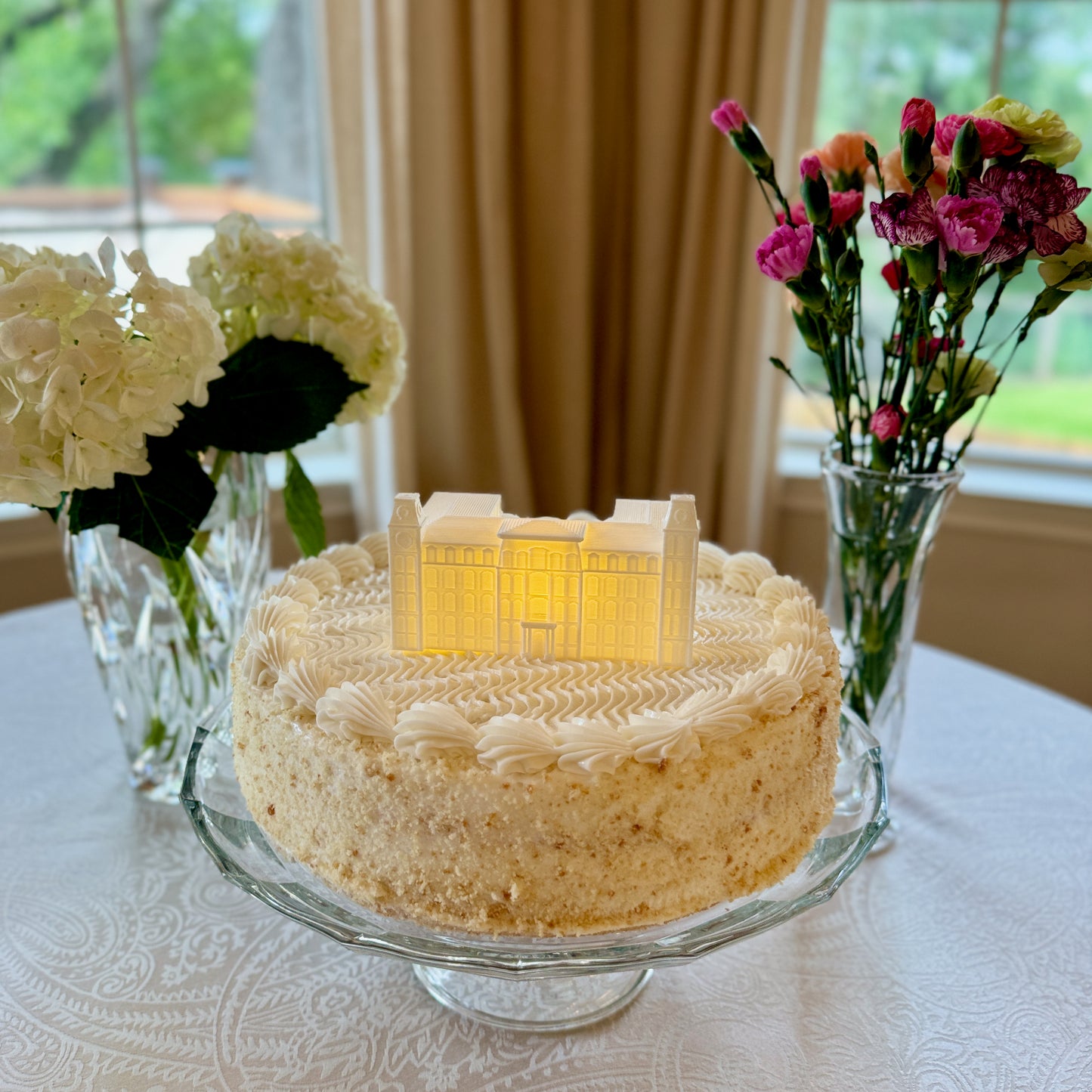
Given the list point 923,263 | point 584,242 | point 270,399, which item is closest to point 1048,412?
point 584,242

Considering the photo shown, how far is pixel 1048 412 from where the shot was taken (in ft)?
10.2

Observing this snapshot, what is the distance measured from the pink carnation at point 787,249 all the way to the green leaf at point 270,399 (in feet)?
1.77

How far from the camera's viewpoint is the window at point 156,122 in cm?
264

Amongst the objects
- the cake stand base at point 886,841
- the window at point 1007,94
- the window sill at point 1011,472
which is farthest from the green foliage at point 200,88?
the cake stand base at point 886,841

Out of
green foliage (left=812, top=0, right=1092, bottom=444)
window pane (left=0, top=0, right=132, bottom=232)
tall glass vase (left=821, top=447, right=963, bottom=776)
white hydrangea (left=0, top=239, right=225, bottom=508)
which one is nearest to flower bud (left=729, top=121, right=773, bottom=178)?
tall glass vase (left=821, top=447, right=963, bottom=776)

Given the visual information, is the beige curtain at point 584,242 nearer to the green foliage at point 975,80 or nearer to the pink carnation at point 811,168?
the green foliage at point 975,80

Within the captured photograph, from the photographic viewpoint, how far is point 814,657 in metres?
1.12

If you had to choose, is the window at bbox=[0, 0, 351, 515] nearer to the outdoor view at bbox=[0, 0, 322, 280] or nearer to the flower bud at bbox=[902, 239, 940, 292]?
the outdoor view at bbox=[0, 0, 322, 280]

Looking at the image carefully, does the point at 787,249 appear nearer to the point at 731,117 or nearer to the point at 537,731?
the point at 731,117

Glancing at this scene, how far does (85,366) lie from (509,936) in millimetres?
684

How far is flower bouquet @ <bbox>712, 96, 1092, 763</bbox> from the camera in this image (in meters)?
1.05

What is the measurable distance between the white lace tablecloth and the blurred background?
57.7 inches

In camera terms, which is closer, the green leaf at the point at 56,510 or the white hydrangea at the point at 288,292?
the green leaf at the point at 56,510

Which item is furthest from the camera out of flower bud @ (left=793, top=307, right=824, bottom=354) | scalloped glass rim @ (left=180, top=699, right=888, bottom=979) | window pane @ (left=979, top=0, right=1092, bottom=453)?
window pane @ (left=979, top=0, right=1092, bottom=453)
